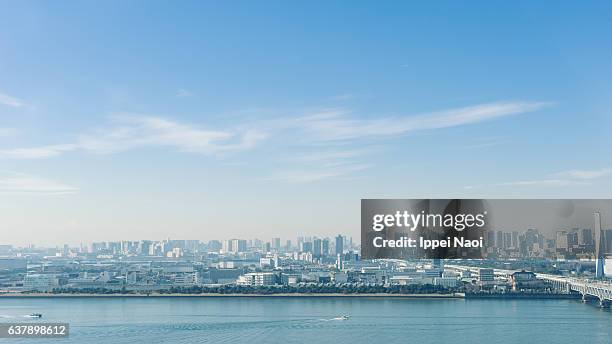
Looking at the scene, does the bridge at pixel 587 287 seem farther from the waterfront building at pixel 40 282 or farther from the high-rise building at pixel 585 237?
the waterfront building at pixel 40 282

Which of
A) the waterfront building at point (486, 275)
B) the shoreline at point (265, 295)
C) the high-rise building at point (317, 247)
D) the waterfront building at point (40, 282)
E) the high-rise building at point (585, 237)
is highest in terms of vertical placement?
the high-rise building at point (585, 237)

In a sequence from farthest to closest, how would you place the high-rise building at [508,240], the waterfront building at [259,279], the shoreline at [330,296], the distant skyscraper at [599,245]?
the waterfront building at [259,279] < the shoreline at [330,296] < the distant skyscraper at [599,245] < the high-rise building at [508,240]

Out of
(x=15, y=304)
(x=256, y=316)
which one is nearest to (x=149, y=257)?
(x=15, y=304)

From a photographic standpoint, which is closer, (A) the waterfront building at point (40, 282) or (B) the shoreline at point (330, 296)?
(B) the shoreline at point (330, 296)

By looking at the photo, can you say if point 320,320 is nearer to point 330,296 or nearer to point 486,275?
point 330,296

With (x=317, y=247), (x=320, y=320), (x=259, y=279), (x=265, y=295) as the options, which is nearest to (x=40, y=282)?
(x=259, y=279)

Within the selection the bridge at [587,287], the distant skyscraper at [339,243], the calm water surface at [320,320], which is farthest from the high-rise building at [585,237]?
the distant skyscraper at [339,243]

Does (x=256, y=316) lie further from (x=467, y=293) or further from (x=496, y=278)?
(x=496, y=278)

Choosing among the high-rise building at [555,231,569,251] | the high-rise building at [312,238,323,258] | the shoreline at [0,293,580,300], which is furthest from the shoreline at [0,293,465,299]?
the high-rise building at [312,238,323,258]
